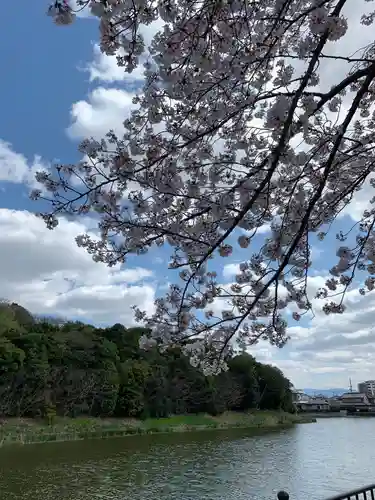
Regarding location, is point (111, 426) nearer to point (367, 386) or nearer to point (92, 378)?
point (92, 378)

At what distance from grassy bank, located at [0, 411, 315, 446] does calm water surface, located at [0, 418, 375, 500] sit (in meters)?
3.22

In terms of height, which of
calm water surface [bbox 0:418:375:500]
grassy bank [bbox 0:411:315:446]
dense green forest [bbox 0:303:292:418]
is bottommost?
calm water surface [bbox 0:418:375:500]

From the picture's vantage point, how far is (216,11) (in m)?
1.76

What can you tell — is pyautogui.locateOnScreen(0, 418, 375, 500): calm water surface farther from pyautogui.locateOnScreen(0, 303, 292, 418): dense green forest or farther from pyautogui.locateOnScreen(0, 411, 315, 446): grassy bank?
pyautogui.locateOnScreen(0, 303, 292, 418): dense green forest

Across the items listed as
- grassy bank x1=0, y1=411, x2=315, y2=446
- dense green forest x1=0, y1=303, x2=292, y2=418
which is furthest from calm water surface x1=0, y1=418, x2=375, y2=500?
dense green forest x1=0, y1=303, x2=292, y2=418

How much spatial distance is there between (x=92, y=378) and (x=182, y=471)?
49.5 feet

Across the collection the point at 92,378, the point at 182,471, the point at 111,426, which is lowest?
the point at 182,471

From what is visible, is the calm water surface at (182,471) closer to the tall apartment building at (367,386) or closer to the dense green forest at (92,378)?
the dense green forest at (92,378)

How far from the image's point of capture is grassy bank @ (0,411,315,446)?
70.4 feet

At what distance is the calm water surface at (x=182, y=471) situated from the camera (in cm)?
970

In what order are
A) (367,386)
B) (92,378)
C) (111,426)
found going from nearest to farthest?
(111,426), (92,378), (367,386)

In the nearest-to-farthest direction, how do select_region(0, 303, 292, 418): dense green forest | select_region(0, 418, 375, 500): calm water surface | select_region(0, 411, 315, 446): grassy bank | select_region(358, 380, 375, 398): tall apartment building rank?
select_region(0, 418, 375, 500): calm water surface, select_region(0, 411, 315, 446): grassy bank, select_region(0, 303, 292, 418): dense green forest, select_region(358, 380, 375, 398): tall apartment building

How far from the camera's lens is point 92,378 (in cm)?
2664

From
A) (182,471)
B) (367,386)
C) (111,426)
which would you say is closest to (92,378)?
(111,426)
